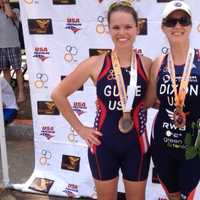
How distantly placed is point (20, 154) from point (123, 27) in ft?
10.1

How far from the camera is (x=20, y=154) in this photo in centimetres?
535

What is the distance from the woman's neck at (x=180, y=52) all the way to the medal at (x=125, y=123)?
0.44m

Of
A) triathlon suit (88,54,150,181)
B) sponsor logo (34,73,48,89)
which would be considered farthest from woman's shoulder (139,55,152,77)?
sponsor logo (34,73,48,89)

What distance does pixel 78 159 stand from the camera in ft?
14.6

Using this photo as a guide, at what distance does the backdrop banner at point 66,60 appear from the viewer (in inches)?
152

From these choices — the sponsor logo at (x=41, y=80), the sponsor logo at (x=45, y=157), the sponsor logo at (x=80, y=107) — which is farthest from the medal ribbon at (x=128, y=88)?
the sponsor logo at (x=45, y=157)

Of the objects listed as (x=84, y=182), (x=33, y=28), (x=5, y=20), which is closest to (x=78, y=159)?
(x=84, y=182)

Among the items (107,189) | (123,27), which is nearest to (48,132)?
(107,189)

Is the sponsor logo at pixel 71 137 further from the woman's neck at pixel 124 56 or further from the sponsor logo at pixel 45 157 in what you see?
the woman's neck at pixel 124 56

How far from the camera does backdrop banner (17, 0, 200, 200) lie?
→ 3.85m

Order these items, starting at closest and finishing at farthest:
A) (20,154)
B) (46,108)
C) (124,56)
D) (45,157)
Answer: (124,56), (46,108), (45,157), (20,154)

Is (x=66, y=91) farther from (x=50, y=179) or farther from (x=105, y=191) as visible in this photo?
(x=50, y=179)

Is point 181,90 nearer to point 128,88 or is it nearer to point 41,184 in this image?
point 128,88

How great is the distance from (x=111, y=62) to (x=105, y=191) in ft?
2.73
